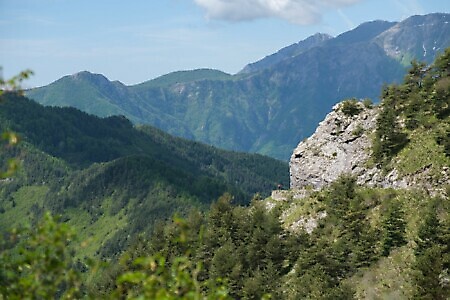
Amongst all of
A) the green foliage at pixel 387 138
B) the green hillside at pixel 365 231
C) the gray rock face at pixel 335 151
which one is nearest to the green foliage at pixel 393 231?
the green hillside at pixel 365 231

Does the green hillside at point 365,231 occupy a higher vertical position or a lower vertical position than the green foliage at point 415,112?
lower

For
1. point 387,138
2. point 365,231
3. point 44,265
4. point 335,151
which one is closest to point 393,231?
point 365,231

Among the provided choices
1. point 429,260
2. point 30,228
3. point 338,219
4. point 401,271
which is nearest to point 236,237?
point 338,219

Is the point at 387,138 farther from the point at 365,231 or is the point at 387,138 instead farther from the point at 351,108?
the point at 365,231

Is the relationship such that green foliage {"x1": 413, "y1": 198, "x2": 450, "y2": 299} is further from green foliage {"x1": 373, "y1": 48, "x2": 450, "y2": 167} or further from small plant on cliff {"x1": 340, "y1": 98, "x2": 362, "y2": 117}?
small plant on cliff {"x1": 340, "y1": 98, "x2": 362, "y2": 117}

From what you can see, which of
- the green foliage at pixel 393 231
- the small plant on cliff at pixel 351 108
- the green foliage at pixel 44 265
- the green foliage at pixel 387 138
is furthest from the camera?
the small plant on cliff at pixel 351 108

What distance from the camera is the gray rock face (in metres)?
78.2

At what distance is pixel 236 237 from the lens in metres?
70.2

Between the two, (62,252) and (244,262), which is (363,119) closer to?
(244,262)

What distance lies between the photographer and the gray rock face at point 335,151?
257ft

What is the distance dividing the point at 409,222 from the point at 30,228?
54.1 m

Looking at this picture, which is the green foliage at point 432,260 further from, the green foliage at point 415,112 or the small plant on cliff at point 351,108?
the small plant on cliff at point 351,108

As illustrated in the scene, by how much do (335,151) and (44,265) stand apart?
78.0 metres

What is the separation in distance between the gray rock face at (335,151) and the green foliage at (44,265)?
Result: 2705 inches
